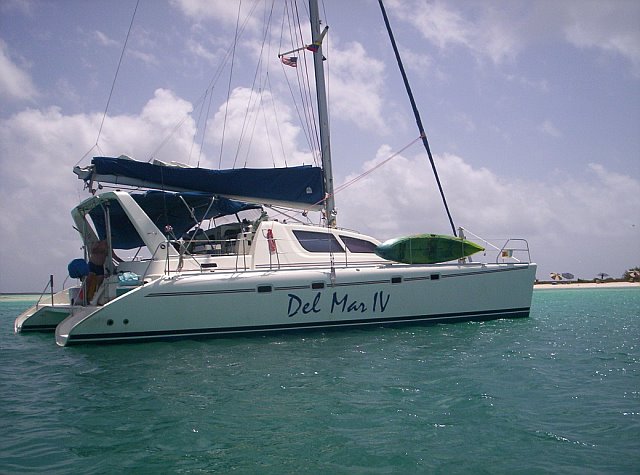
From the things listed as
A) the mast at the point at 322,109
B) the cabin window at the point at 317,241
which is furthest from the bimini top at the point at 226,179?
the cabin window at the point at 317,241

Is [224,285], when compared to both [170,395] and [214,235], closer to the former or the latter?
[214,235]

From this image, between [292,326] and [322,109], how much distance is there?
592cm

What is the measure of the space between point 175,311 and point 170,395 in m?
3.88

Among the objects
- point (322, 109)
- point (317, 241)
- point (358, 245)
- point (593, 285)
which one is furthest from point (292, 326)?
point (593, 285)

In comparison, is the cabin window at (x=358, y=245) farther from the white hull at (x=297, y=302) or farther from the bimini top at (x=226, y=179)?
the bimini top at (x=226, y=179)

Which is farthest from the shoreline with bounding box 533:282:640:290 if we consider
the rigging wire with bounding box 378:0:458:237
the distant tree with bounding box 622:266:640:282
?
the rigging wire with bounding box 378:0:458:237

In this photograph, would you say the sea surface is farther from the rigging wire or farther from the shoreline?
the shoreline

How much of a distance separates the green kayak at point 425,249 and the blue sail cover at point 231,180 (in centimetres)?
248

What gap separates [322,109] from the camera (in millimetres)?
13156

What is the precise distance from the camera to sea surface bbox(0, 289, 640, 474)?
386 centimetres

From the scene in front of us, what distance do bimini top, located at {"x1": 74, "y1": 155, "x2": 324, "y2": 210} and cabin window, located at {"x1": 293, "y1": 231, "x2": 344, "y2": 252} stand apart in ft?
4.12

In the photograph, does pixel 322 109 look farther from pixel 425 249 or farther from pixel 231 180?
pixel 425 249

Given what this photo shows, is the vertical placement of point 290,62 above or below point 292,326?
above

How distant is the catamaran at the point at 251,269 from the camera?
9641 mm
